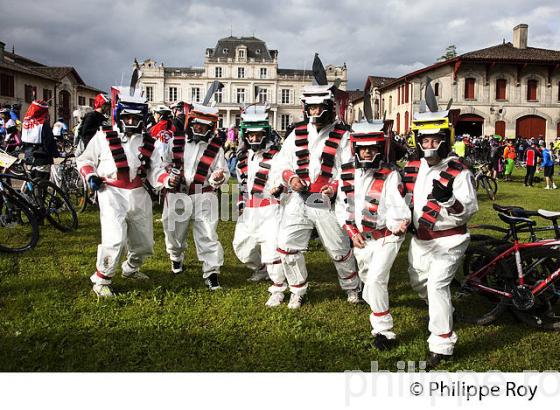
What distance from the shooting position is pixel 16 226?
7176 millimetres

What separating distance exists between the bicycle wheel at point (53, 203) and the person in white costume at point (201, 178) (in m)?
3.31

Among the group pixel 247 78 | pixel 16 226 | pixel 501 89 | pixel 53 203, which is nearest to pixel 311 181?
pixel 16 226

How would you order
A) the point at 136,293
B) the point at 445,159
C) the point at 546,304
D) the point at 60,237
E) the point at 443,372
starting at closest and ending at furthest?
the point at 443,372 < the point at 445,159 < the point at 546,304 < the point at 136,293 < the point at 60,237

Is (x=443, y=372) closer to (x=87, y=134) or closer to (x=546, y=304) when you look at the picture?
(x=546, y=304)

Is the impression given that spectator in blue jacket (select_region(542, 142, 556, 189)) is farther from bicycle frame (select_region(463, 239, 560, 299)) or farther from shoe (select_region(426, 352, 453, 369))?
shoe (select_region(426, 352, 453, 369))

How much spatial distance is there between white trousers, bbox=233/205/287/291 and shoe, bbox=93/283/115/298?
61.9 inches

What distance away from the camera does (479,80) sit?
25.7 m

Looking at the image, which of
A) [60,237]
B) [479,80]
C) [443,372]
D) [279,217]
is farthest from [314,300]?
[479,80]

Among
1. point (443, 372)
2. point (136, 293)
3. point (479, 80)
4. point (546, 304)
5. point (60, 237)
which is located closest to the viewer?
point (443, 372)

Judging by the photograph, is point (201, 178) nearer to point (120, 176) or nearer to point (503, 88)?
point (120, 176)

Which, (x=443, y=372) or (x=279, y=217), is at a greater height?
(x=279, y=217)

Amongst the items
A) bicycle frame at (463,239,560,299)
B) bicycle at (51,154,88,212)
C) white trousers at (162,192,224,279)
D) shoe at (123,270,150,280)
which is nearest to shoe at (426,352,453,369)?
bicycle frame at (463,239,560,299)

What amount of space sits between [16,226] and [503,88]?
24.8 m

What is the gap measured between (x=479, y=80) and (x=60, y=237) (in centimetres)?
2421
